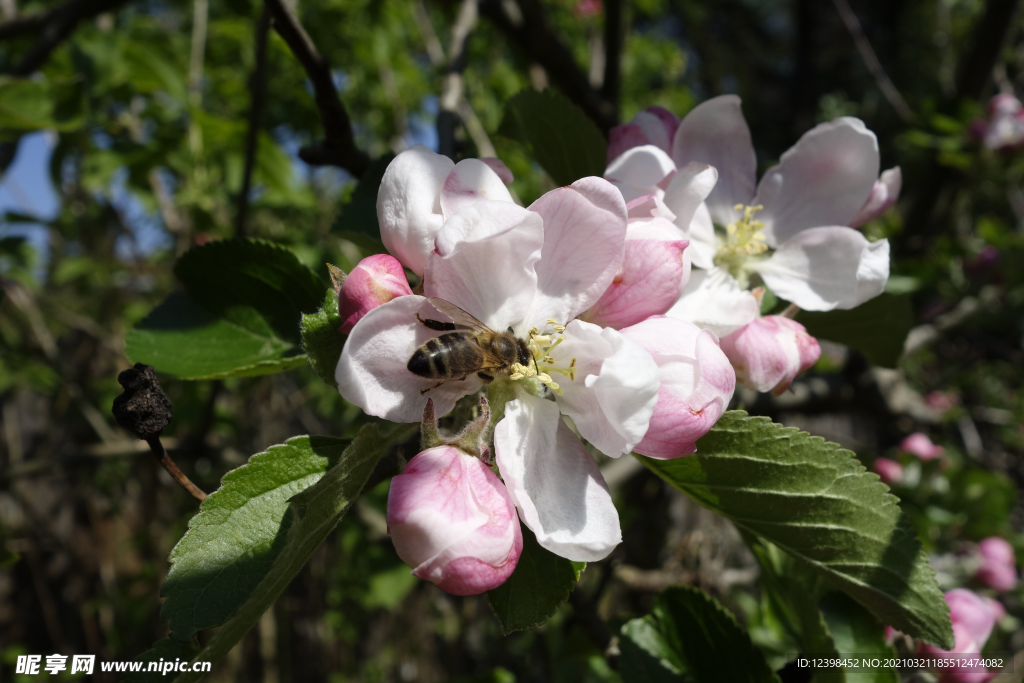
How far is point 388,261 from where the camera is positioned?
2.58 ft

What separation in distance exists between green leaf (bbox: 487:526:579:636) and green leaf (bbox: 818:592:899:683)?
60cm

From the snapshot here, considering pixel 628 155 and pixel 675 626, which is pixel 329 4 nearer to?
pixel 628 155

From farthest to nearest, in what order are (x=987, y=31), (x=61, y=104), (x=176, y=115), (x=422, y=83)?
(x=422, y=83) → (x=176, y=115) → (x=987, y=31) → (x=61, y=104)

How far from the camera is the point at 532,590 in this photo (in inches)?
31.2

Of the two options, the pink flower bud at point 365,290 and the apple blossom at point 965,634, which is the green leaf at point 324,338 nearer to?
the pink flower bud at point 365,290

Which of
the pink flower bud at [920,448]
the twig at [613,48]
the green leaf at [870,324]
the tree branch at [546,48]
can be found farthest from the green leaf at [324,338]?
the pink flower bud at [920,448]

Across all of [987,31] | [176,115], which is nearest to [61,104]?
[176,115]

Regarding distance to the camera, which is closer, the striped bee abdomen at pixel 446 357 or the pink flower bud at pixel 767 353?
the striped bee abdomen at pixel 446 357

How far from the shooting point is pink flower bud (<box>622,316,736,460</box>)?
724mm

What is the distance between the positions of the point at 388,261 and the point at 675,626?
832 millimetres

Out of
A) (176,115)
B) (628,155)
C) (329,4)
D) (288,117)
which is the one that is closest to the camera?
(628,155)

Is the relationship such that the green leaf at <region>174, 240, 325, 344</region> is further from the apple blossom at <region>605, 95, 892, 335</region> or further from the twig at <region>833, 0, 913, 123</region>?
the twig at <region>833, 0, 913, 123</region>

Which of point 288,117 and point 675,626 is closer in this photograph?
point 675,626

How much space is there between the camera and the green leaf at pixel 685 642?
1096mm
